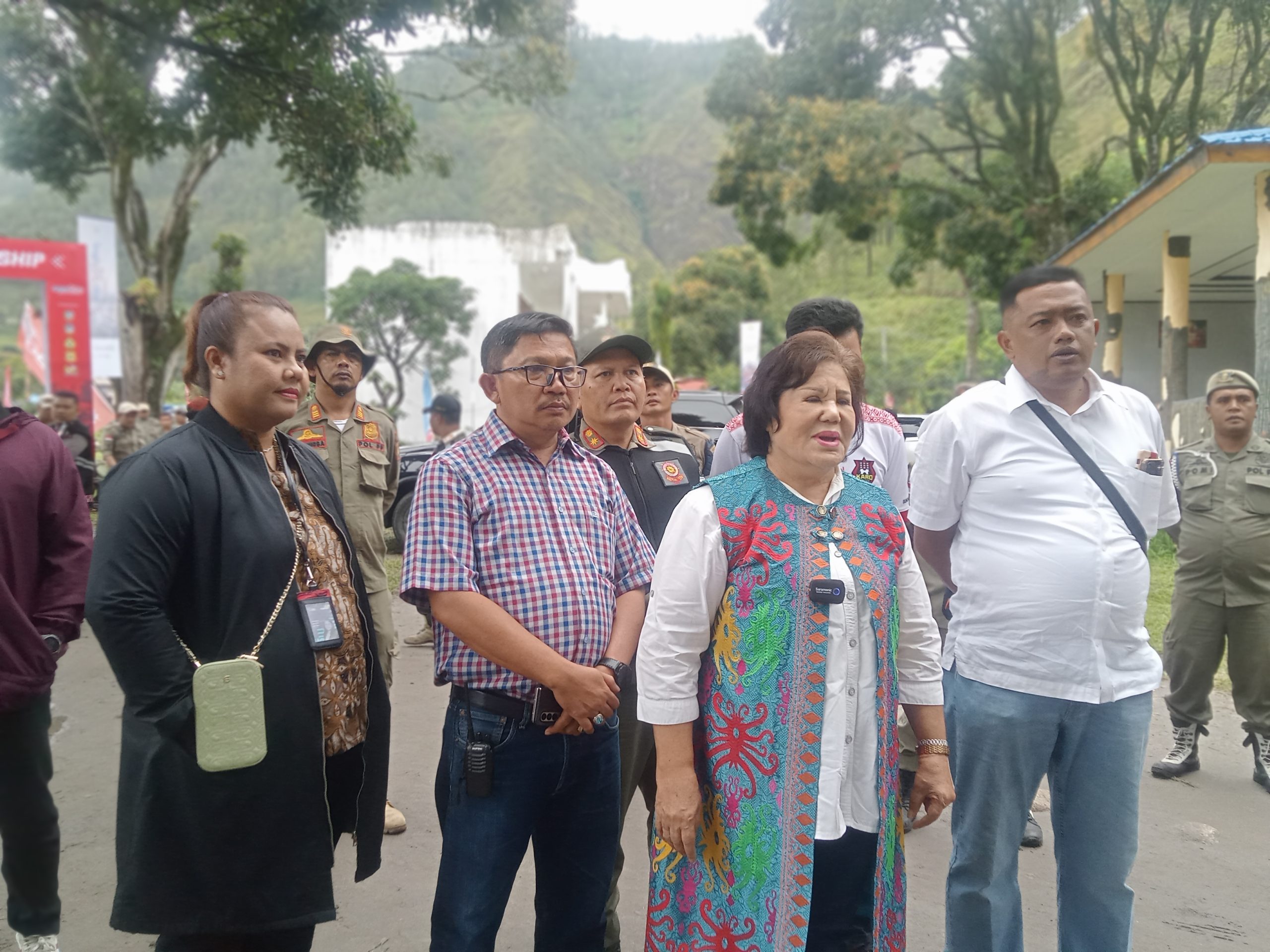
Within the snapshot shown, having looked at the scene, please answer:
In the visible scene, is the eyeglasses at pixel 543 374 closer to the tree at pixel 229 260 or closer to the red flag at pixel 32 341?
the tree at pixel 229 260

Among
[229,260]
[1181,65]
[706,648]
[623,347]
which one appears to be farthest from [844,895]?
[229,260]

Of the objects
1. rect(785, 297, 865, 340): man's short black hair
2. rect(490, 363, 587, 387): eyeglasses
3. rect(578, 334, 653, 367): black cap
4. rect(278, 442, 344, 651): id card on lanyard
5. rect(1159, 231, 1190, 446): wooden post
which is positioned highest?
rect(1159, 231, 1190, 446): wooden post

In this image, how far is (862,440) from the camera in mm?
3449

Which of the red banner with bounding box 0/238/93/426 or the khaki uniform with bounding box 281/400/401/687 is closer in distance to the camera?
the khaki uniform with bounding box 281/400/401/687

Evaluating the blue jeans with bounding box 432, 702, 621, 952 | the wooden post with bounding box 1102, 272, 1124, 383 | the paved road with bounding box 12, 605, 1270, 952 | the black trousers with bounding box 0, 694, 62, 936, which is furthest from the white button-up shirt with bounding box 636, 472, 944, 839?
the wooden post with bounding box 1102, 272, 1124, 383

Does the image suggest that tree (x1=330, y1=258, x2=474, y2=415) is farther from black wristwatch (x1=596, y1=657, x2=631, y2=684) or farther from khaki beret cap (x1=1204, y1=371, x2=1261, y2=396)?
black wristwatch (x1=596, y1=657, x2=631, y2=684)

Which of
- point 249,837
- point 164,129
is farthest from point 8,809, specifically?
point 164,129

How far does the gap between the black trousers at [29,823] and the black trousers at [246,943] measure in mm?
980

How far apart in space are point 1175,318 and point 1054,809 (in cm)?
1116

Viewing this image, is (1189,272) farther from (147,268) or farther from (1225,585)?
(147,268)

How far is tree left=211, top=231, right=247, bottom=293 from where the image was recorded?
704 inches

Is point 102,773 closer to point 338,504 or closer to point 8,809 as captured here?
point 8,809

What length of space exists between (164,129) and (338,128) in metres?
3.94

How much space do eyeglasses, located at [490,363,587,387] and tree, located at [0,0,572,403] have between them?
7.24 metres
